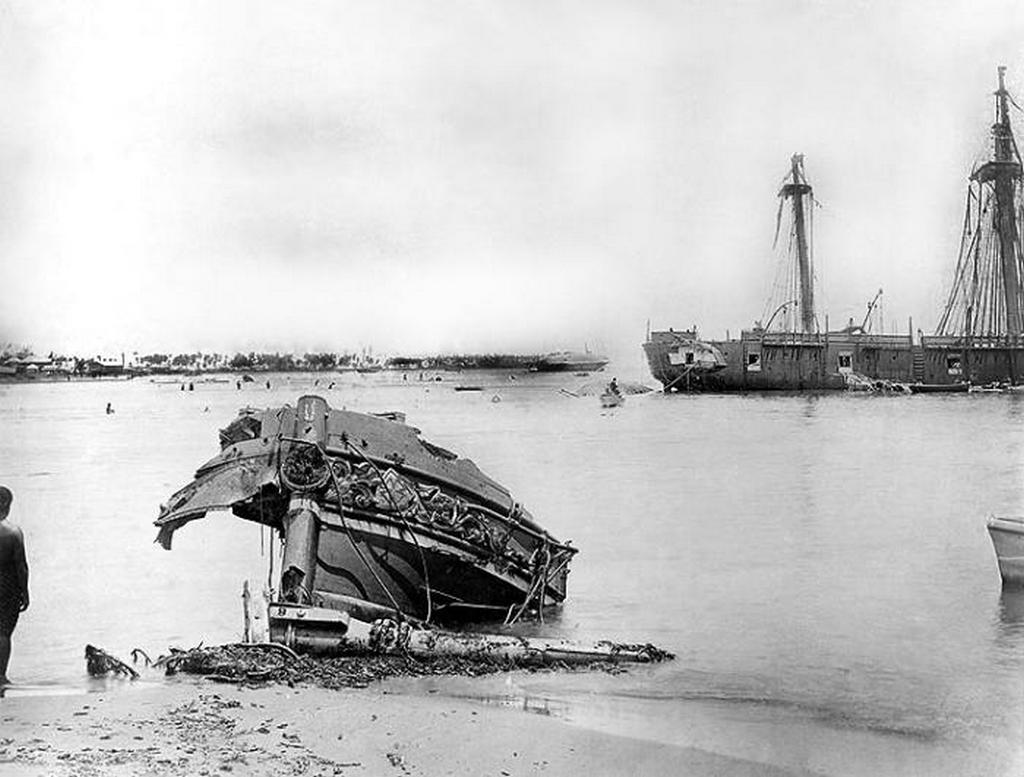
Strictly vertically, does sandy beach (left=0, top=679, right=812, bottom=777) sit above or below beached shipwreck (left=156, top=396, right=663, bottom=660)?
below

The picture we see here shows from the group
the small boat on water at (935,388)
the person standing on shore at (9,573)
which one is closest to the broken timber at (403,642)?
the person standing on shore at (9,573)

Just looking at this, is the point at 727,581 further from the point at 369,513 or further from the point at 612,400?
the point at 612,400

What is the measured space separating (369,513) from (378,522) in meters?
0.10

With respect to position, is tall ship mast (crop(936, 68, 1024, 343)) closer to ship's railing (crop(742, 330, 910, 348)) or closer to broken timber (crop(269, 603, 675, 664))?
broken timber (crop(269, 603, 675, 664))

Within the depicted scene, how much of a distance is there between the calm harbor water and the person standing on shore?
2.59ft

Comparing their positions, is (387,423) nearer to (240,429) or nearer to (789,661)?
(240,429)

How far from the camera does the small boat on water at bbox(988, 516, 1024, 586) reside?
8312mm

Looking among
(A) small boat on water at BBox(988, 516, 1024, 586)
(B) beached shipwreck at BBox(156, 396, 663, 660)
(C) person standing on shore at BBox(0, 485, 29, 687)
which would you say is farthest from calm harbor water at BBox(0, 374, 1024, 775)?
(C) person standing on shore at BBox(0, 485, 29, 687)

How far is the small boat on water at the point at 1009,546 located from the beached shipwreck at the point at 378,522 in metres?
3.76

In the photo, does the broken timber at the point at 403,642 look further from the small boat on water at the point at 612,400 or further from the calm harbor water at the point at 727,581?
the small boat on water at the point at 612,400

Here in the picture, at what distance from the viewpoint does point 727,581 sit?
31.4 feet

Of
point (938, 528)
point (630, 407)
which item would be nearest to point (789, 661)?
point (938, 528)

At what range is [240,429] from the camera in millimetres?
7785

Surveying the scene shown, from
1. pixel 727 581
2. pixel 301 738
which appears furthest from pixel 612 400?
pixel 301 738
